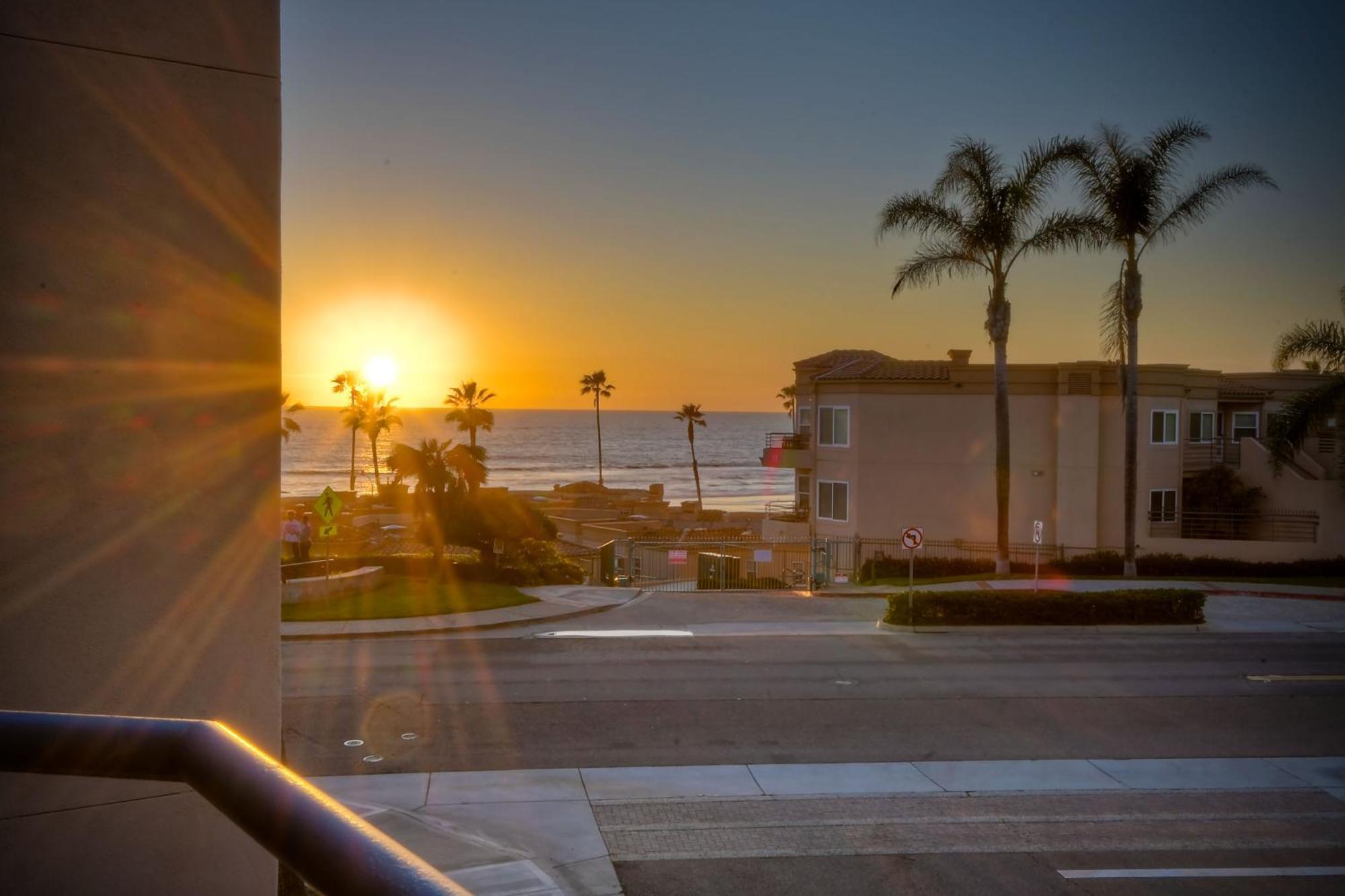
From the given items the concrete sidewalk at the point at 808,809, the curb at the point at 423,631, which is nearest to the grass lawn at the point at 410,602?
the curb at the point at 423,631

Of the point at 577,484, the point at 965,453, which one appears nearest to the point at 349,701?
the point at 965,453

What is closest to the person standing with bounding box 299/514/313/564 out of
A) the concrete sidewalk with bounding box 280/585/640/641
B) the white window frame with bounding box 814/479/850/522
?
the concrete sidewalk with bounding box 280/585/640/641

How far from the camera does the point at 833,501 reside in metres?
42.1

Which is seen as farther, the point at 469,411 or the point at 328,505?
the point at 469,411

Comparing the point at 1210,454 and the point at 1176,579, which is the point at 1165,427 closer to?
the point at 1210,454

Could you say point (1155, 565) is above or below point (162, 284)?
below

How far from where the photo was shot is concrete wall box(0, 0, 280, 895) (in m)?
5.36

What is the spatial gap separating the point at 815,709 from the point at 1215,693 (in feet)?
24.4

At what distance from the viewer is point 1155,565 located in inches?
1401

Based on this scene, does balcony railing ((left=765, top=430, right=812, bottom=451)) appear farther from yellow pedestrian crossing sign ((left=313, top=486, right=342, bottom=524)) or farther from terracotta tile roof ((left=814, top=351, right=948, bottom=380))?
yellow pedestrian crossing sign ((left=313, top=486, right=342, bottom=524))

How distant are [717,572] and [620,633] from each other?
12002mm

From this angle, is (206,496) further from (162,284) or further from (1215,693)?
(1215,693)

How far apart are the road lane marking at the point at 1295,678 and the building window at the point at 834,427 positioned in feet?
73.6

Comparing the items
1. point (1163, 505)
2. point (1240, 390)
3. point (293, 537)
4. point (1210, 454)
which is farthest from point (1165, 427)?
point (293, 537)
